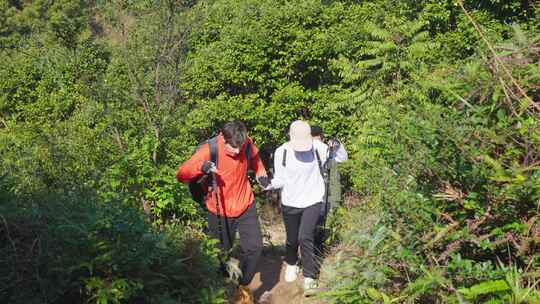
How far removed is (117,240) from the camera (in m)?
3.39

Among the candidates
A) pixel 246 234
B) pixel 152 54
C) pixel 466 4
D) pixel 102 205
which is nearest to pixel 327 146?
pixel 246 234

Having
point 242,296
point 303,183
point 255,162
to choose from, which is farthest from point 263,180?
point 242,296

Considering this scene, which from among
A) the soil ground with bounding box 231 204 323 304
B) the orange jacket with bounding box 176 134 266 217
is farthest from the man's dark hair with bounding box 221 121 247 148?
the soil ground with bounding box 231 204 323 304

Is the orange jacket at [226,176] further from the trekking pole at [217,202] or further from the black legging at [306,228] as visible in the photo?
the black legging at [306,228]

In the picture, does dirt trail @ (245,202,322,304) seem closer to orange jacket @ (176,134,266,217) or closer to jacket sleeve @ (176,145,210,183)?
orange jacket @ (176,134,266,217)

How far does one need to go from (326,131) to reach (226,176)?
22.5 feet

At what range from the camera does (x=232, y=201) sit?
518 cm

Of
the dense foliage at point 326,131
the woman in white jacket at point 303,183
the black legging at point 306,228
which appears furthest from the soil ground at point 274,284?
the dense foliage at point 326,131

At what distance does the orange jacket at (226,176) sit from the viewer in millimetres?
5008

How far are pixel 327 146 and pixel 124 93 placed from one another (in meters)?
5.93

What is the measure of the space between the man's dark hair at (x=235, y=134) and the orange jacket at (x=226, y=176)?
0.53ft

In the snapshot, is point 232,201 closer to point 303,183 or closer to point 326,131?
point 303,183

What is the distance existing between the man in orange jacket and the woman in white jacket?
466mm

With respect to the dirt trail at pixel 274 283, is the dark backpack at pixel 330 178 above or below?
above
